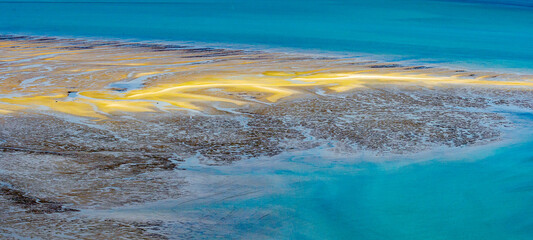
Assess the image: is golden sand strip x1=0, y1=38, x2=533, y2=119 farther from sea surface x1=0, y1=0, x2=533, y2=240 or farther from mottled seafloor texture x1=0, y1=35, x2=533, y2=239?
sea surface x1=0, y1=0, x2=533, y2=240

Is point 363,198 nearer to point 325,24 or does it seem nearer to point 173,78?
point 173,78

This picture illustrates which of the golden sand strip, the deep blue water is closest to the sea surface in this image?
the golden sand strip

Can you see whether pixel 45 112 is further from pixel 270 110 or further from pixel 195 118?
pixel 270 110

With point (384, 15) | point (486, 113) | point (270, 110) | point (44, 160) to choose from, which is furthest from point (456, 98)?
point (384, 15)

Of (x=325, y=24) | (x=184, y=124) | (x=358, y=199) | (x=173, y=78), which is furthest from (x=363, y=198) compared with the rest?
(x=325, y=24)

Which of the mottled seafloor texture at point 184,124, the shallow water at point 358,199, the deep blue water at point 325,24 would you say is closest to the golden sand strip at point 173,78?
the mottled seafloor texture at point 184,124

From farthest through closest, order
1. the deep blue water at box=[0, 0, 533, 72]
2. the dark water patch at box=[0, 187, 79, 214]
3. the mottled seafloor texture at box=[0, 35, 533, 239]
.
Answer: the deep blue water at box=[0, 0, 533, 72], the mottled seafloor texture at box=[0, 35, 533, 239], the dark water patch at box=[0, 187, 79, 214]
